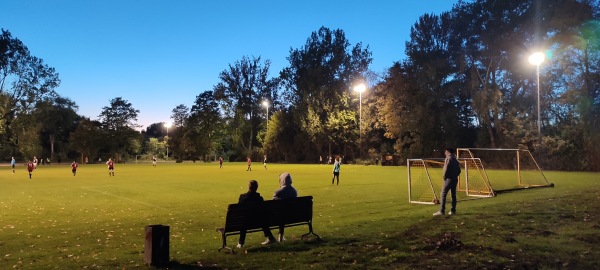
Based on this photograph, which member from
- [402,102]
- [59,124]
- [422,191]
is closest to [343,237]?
[422,191]

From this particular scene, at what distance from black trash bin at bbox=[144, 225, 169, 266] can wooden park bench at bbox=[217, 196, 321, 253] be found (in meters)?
1.20

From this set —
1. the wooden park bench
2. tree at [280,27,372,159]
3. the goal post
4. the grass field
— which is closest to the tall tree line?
tree at [280,27,372,159]

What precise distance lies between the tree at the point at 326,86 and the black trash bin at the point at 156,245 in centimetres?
7103

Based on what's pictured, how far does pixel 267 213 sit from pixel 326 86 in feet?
248

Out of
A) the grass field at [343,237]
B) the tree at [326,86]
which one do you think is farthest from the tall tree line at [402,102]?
the grass field at [343,237]

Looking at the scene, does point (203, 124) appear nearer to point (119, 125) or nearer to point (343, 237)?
point (119, 125)

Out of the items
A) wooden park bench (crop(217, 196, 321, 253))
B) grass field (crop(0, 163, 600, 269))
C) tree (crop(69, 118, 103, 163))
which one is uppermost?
tree (crop(69, 118, 103, 163))

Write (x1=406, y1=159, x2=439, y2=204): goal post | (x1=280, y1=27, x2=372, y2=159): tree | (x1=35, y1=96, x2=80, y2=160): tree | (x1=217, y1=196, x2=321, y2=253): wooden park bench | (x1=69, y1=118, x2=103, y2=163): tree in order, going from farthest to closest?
1. (x1=35, y1=96, x2=80, y2=160): tree
2. (x1=69, y1=118, x2=103, y2=163): tree
3. (x1=280, y1=27, x2=372, y2=159): tree
4. (x1=406, y1=159, x2=439, y2=204): goal post
5. (x1=217, y1=196, x2=321, y2=253): wooden park bench

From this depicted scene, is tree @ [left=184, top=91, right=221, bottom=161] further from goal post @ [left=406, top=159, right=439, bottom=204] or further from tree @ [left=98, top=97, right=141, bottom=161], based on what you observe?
goal post @ [left=406, top=159, right=439, bottom=204]

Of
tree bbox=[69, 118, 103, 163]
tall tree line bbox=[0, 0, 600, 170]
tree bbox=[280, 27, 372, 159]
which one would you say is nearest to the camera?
tall tree line bbox=[0, 0, 600, 170]

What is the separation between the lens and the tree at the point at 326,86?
7988cm

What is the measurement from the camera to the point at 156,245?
25.6ft

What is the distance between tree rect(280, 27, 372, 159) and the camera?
79875 mm

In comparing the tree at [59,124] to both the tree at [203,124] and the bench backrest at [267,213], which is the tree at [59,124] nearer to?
the tree at [203,124]
